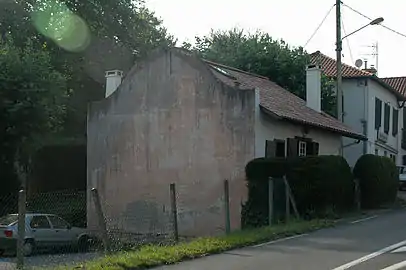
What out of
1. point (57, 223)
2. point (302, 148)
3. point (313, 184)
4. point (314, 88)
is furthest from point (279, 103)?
point (57, 223)

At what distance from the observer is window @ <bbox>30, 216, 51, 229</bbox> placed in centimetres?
2082

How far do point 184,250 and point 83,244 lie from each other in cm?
974

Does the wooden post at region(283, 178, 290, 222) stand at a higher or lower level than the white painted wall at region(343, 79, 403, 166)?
lower

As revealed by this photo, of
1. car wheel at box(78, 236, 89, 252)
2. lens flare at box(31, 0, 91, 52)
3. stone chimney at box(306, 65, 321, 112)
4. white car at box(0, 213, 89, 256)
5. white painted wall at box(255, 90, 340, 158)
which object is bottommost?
car wheel at box(78, 236, 89, 252)

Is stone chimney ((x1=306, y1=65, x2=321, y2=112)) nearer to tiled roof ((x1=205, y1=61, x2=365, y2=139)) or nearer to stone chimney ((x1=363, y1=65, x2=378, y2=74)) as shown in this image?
tiled roof ((x1=205, y1=61, x2=365, y2=139))

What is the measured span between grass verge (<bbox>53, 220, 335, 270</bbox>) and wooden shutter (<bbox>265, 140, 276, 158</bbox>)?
5.58m

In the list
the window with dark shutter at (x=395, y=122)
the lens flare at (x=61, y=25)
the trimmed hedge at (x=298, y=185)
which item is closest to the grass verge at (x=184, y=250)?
the trimmed hedge at (x=298, y=185)

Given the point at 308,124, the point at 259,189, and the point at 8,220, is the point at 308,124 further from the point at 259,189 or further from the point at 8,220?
the point at 8,220

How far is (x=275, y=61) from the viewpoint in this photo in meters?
36.0

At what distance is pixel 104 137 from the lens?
25484mm

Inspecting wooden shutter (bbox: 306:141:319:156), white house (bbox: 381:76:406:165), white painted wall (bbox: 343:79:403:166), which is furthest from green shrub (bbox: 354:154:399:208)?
white house (bbox: 381:76:406:165)

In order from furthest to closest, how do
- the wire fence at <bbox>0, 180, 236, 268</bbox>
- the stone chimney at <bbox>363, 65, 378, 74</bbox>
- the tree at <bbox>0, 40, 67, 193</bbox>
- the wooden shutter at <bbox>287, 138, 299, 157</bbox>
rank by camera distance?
the stone chimney at <bbox>363, 65, 378, 74</bbox> < the tree at <bbox>0, 40, 67, 193</bbox> < the wooden shutter at <bbox>287, 138, 299, 157</bbox> < the wire fence at <bbox>0, 180, 236, 268</bbox>

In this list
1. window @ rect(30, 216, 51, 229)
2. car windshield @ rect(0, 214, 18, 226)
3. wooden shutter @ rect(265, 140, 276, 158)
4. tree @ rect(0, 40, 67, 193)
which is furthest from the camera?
tree @ rect(0, 40, 67, 193)

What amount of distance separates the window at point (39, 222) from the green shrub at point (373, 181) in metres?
12.0
